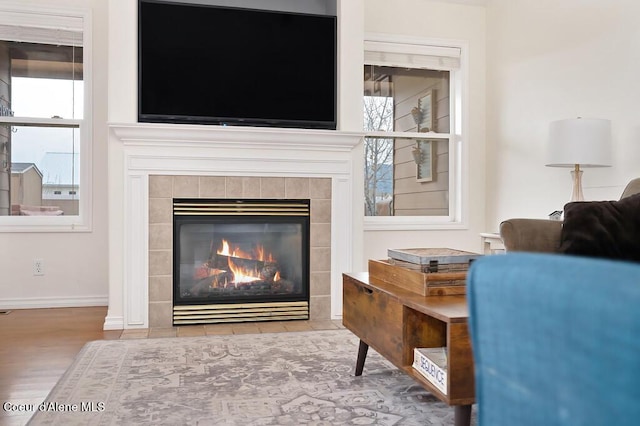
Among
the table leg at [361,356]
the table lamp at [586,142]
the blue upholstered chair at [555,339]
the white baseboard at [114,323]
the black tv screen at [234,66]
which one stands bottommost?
the white baseboard at [114,323]

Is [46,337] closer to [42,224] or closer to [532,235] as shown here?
[42,224]

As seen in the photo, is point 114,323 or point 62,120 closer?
point 114,323

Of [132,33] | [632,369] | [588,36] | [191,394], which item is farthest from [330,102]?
[632,369]

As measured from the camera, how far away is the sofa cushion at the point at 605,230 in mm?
1985

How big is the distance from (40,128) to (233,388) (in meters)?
2.89

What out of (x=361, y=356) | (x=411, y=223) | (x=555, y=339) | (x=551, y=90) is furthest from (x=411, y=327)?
(x=411, y=223)

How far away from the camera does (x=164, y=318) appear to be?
347 cm

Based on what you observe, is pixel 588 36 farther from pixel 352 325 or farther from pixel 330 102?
pixel 352 325

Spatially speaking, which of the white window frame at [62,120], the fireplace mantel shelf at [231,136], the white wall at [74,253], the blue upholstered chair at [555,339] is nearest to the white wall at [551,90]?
the fireplace mantel shelf at [231,136]

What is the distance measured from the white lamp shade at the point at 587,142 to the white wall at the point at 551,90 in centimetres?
20

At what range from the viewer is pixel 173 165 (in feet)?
11.4

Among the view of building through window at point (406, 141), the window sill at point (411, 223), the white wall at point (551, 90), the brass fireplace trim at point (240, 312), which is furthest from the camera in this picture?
the view of building through window at point (406, 141)

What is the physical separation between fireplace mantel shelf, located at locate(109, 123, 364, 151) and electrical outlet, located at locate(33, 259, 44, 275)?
130 cm

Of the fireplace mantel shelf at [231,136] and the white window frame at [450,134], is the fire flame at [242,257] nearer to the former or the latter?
the fireplace mantel shelf at [231,136]
